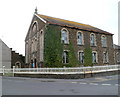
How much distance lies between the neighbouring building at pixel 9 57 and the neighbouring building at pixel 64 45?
8.20ft

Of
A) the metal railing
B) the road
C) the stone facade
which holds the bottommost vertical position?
the road

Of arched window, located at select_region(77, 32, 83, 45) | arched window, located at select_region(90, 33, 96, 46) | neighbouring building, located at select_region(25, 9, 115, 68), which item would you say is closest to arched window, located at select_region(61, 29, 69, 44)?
neighbouring building, located at select_region(25, 9, 115, 68)

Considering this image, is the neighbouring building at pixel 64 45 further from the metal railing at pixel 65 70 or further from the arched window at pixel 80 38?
the metal railing at pixel 65 70

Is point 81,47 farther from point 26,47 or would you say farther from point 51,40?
point 26,47

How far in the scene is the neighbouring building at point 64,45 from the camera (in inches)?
785

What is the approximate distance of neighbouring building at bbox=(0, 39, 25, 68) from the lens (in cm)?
2853

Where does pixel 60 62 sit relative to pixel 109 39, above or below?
below

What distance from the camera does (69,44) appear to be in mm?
21531

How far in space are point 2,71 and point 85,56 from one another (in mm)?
13835

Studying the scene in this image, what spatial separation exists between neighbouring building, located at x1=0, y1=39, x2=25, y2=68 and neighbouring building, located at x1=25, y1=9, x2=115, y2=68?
2.50 m

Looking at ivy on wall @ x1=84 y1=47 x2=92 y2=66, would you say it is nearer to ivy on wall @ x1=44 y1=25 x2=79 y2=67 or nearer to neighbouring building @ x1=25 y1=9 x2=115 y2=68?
neighbouring building @ x1=25 y1=9 x2=115 y2=68

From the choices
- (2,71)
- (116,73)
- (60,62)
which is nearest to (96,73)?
(116,73)

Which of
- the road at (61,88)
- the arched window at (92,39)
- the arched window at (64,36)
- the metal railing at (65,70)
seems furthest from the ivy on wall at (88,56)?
the road at (61,88)

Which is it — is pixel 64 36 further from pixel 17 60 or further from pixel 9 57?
pixel 9 57
